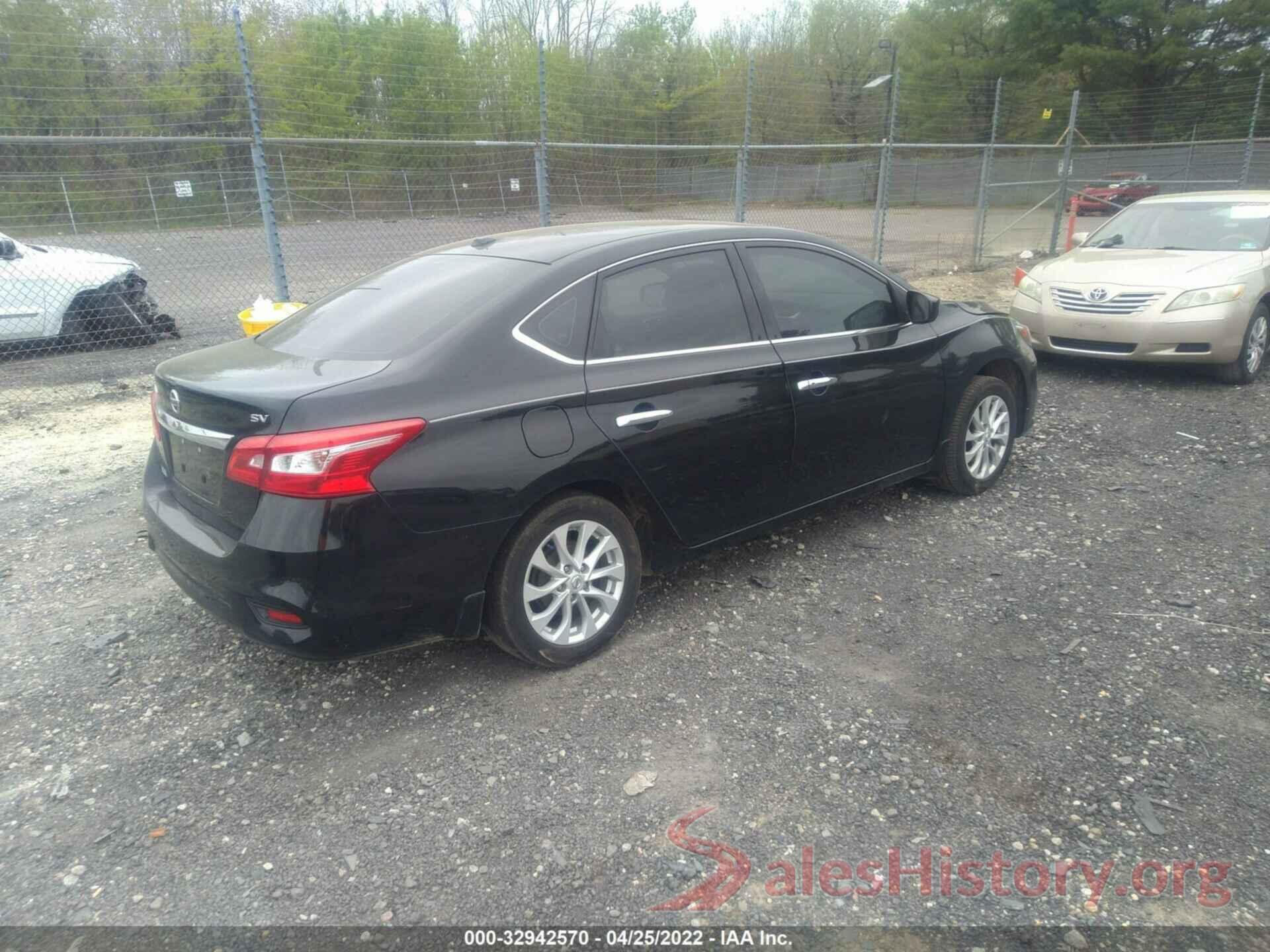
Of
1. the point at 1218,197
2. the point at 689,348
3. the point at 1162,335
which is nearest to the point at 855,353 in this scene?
the point at 689,348

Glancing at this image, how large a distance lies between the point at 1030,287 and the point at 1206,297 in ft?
4.52

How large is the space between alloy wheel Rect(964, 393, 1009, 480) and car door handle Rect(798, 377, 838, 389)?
124cm

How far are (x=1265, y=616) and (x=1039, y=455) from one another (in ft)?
7.24

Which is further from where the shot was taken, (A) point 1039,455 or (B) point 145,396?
(B) point 145,396

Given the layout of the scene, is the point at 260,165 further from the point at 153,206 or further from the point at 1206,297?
the point at 1206,297

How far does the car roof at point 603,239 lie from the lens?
11.3 ft

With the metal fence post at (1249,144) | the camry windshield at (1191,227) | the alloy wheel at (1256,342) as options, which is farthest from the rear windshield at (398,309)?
the metal fence post at (1249,144)

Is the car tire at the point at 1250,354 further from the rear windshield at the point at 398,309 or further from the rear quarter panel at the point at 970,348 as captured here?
the rear windshield at the point at 398,309

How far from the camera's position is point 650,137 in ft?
40.4

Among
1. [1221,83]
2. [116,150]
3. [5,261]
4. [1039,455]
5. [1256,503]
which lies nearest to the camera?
[1256,503]

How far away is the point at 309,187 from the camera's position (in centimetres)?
1036

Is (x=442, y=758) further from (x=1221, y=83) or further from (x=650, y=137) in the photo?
(x=1221, y=83)

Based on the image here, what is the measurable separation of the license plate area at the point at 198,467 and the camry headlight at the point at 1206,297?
7.00 m

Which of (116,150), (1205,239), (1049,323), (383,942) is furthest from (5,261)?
(1205,239)
